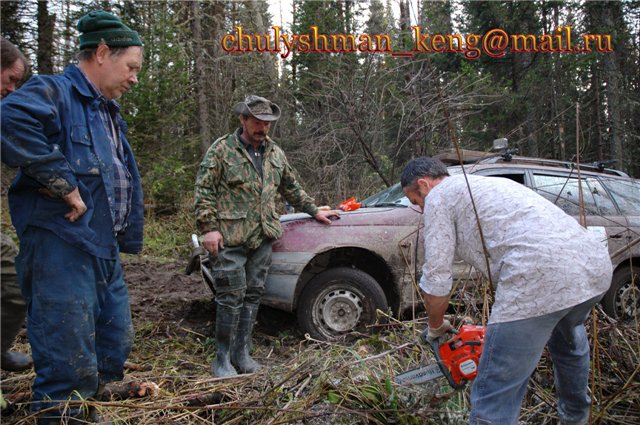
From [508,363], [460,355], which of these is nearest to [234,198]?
[460,355]

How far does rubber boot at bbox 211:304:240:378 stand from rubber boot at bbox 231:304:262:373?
0.12m

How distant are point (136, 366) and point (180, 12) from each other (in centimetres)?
1229

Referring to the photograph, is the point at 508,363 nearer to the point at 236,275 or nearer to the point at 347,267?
the point at 236,275

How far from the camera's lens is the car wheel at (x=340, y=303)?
423cm

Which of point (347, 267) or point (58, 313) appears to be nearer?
point (58, 313)

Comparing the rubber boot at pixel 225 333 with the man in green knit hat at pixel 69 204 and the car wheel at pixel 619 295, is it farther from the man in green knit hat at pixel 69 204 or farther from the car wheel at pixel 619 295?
the car wheel at pixel 619 295

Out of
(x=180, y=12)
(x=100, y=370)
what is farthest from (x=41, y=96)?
(x=180, y=12)

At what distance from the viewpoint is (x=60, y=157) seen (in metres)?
2.15

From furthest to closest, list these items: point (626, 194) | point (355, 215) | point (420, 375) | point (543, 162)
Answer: point (543, 162), point (626, 194), point (355, 215), point (420, 375)

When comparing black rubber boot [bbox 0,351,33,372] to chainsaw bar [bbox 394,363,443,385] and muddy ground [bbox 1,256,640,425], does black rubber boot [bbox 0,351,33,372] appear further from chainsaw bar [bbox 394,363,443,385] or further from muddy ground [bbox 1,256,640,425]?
chainsaw bar [bbox 394,363,443,385]

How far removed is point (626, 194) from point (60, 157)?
213 inches

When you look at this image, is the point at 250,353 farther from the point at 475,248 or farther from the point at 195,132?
the point at 195,132

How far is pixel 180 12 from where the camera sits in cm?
1352

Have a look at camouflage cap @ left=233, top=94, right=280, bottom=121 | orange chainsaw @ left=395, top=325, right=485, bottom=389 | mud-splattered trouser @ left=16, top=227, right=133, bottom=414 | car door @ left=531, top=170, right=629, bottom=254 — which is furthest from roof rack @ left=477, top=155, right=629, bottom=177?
mud-splattered trouser @ left=16, top=227, right=133, bottom=414
